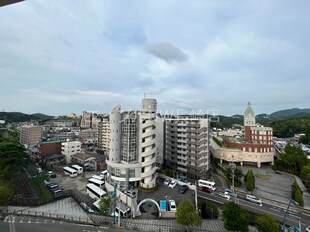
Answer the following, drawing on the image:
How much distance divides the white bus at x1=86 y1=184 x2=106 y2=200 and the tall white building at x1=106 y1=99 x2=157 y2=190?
5.64 feet

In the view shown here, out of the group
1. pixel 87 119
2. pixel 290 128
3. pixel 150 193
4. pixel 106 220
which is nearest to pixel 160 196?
pixel 150 193

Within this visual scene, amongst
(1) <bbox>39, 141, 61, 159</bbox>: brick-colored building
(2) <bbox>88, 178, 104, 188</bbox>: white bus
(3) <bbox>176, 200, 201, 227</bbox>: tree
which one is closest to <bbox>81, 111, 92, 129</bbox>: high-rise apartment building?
(1) <bbox>39, 141, 61, 159</bbox>: brick-colored building

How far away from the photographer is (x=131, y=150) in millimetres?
25000

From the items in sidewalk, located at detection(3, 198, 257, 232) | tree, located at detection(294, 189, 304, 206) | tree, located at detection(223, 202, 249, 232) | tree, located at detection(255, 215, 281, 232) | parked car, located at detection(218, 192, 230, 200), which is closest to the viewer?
tree, located at detection(255, 215, 281, 232)

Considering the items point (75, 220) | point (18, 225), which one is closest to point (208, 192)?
point (75, 220)

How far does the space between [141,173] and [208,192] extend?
29.9 ft

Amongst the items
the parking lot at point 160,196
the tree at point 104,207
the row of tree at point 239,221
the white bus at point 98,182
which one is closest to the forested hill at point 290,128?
the parking lot at point 160,196

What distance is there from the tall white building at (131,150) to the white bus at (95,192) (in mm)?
1720

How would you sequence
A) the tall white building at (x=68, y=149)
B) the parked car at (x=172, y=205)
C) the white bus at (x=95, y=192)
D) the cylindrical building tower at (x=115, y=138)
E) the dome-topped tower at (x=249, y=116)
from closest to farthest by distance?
the parked car at (x=172, y=205) < the white bus at (x=95, y=192) < the cylindrical building tower at (x=115, y=138) < the tall white building at (x=68, y=149) < the dome-topped tower at (x=249, y=116)

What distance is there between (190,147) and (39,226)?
22.2 m

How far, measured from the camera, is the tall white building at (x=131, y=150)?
2447cm

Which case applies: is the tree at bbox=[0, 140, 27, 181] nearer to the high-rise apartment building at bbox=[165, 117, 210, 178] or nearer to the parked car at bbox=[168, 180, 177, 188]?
the parked car at bbox=[168, 180, 177, 188]

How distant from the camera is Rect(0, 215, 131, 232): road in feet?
50.4

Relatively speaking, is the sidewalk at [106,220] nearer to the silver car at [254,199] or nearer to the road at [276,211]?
the road at [276,211]
